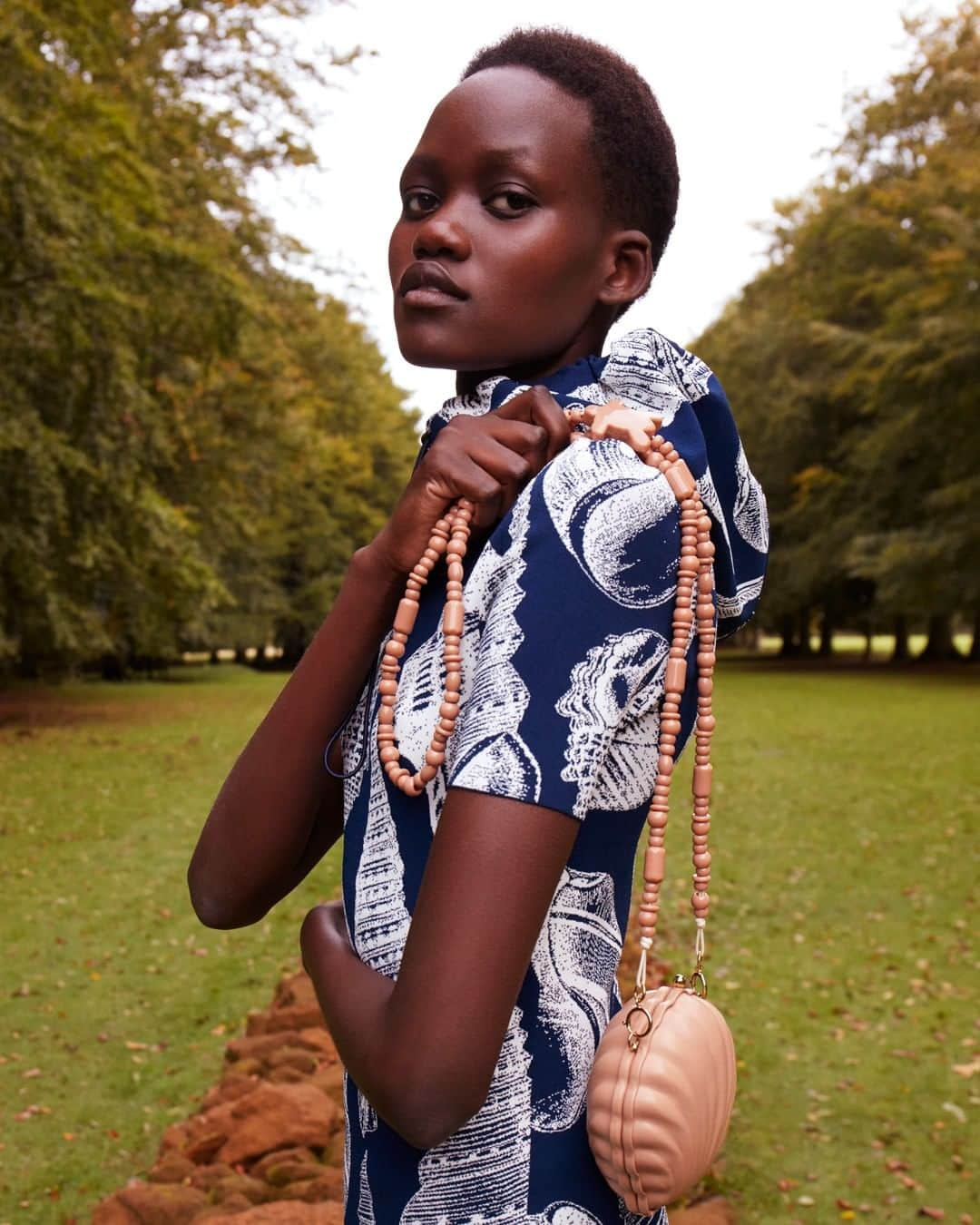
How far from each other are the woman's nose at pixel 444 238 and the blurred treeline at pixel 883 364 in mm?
25554

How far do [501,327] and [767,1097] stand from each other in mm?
4919

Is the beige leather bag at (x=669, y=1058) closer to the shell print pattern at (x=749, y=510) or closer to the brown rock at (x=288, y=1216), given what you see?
the shell print pattern at (x=749, y=510)

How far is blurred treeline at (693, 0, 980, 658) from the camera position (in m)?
25.8

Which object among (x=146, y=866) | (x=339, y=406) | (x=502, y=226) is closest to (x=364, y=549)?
(x=502, y=226)

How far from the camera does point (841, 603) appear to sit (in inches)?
1519

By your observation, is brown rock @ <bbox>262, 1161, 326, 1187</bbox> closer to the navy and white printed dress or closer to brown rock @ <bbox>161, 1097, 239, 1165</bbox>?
brown rock @ <bbox>161, 1097, 239, 1165</bbox>

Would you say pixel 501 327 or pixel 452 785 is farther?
pixel 501 327

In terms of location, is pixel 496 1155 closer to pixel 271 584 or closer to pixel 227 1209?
pixel 227 1209

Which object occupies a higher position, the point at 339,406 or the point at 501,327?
the point at 339,406

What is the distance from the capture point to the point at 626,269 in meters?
1.37

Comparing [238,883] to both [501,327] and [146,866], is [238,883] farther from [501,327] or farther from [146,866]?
[146,866]

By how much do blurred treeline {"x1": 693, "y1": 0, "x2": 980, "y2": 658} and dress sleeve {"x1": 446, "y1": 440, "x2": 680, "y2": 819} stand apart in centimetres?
2570

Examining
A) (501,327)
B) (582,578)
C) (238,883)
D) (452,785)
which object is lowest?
(238,883)

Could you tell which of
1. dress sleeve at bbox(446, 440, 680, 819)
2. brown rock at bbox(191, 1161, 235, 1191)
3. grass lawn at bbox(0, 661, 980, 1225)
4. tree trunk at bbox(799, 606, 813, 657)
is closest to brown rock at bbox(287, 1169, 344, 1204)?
brown rock at bbox(191, 1161, 235, 1191)
